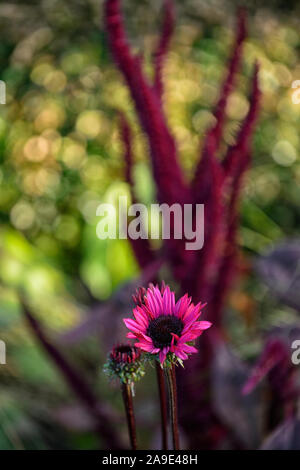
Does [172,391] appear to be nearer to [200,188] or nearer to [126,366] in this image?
[126,366]

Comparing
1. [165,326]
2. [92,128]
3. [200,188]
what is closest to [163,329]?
[165,326]

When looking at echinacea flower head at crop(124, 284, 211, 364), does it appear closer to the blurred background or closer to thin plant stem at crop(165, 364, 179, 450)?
thin plant stem at crop(165, 364, 179, 450)

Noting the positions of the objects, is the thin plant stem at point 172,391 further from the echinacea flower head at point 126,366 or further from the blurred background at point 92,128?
the blurred background at point 92,128

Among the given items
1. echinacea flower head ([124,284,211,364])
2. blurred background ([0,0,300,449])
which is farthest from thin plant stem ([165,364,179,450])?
blurred background ([0,0,300,449])

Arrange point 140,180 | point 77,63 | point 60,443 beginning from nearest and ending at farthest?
point 60,443, point 140,180, point 77,63

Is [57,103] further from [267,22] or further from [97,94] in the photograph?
[267,22]

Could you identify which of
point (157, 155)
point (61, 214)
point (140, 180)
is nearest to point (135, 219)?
point (157, 155)
